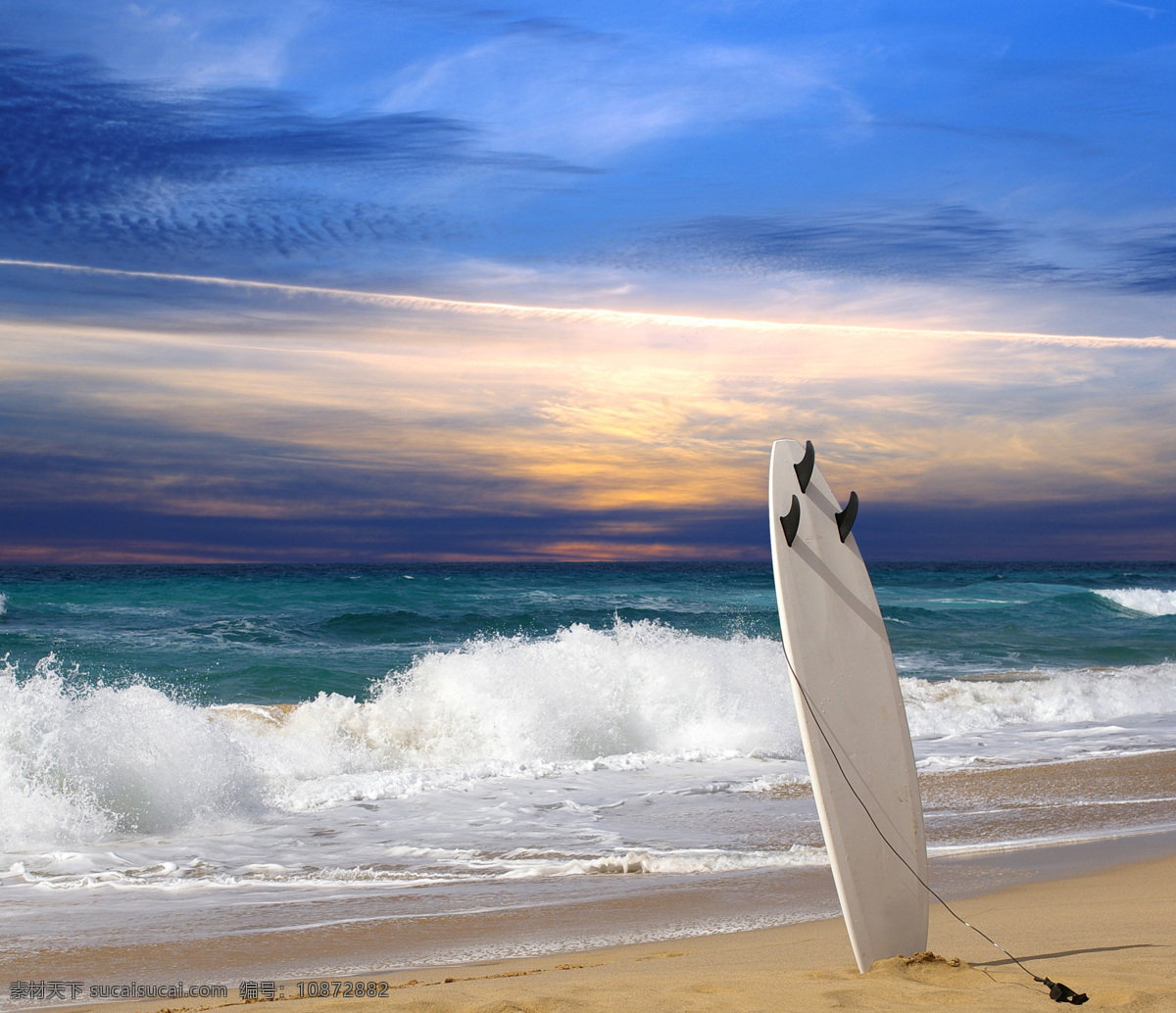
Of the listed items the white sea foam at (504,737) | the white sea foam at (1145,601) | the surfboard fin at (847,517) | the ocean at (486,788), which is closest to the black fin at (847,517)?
the surfboard fin at (847,517)

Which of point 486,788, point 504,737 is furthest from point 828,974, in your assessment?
point 504,737

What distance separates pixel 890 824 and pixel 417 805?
471 centimetres

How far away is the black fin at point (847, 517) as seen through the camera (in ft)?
12.4

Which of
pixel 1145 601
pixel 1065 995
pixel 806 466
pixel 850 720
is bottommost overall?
pixel 1145 601

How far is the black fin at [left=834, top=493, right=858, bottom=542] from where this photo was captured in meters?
Result: 3.79

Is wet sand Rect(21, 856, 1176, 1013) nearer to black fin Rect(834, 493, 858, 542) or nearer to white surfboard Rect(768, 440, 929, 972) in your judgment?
white surfboard Rect(768, 440, 929, 972)

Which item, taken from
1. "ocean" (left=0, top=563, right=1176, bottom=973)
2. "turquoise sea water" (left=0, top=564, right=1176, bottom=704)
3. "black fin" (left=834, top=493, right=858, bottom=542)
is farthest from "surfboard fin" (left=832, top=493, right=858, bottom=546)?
"turquoise sea water" (left=0, top=564, right=1176, bottom=704)

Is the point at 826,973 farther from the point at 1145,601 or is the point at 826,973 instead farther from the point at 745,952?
the point at 1145,601

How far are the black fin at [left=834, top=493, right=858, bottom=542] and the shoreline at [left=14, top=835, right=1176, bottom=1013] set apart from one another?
166 centimetres

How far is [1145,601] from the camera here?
39.8m

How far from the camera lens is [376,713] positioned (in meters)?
10.7

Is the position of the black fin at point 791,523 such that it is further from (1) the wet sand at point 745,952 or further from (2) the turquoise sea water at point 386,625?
(2) the turquoise sea water at point 386,625

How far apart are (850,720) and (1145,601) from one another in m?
43.0

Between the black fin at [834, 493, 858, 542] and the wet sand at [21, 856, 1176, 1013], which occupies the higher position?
the black fin at [834, 493, 858, 542]
